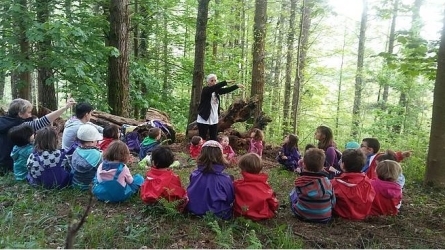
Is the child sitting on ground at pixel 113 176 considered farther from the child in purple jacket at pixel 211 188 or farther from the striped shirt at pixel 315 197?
the striped shirt at pixel 315 197

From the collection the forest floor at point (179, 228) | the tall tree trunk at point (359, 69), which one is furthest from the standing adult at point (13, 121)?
the tall tree trunk at point (359, 69)

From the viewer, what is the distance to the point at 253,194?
4.48 meters

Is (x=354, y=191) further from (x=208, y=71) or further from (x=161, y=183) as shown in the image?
(x=208, y=71)

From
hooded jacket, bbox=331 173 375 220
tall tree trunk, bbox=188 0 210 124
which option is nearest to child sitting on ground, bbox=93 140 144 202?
hooded jacket, bbox=331 173 375 220

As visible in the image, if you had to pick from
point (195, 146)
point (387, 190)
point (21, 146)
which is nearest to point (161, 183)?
point (21, 146)

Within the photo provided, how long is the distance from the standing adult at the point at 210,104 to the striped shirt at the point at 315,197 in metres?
4.04

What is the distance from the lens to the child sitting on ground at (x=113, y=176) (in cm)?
486

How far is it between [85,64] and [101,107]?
4.51ft

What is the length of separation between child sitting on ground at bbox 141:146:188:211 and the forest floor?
176 mm

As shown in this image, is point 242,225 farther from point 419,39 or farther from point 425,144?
point 425,144

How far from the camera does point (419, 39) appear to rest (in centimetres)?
623

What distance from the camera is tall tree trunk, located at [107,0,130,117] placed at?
31.9 feet

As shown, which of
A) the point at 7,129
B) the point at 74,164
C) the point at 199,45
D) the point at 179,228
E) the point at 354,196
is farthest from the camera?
the point at 199,45

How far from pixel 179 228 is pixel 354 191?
2.31m
